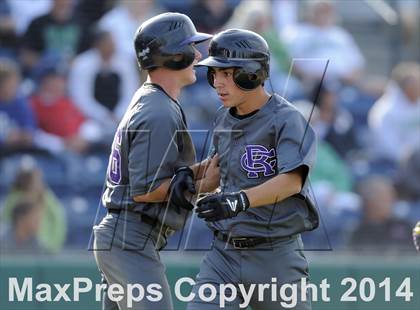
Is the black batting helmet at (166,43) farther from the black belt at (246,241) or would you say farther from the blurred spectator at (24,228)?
the blurred spectator at (24,228)

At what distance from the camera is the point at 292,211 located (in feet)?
14.4

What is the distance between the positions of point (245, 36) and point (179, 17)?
425 mm

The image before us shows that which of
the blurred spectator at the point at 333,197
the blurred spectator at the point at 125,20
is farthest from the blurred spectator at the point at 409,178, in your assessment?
the blurred spectator at the point at 125,20

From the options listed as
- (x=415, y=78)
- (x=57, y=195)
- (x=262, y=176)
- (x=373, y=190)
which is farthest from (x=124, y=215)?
(x=415, y=78)

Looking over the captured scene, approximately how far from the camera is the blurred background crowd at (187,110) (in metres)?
8.41

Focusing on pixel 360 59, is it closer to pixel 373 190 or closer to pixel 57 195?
pixel 373 190

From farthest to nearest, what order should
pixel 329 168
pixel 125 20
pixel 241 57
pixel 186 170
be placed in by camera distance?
pixel 125 20, pixel 329 168, pixel 186 170, pixel 241 57

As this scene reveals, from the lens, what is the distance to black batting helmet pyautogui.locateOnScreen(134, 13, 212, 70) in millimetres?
4586

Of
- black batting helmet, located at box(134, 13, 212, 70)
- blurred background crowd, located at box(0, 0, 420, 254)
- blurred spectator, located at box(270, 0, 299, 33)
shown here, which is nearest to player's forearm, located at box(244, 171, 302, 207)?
black batting helmet, located at box(134, 13, 212, 70)

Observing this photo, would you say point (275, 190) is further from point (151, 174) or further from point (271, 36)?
point (271, 36)

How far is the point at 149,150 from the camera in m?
4.37

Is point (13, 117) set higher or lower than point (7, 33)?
lower

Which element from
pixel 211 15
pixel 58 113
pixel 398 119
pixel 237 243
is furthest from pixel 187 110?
pixel 237 243

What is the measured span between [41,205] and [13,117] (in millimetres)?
842
